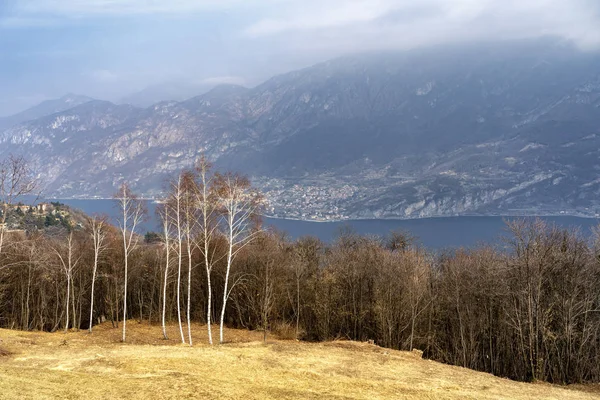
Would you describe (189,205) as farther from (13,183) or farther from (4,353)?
(4,353)

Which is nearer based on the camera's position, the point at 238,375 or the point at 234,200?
the point at 238,375

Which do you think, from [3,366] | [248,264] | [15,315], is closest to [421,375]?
[3,366]

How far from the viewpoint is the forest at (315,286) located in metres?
28.6

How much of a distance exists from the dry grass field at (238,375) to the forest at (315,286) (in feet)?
24.9

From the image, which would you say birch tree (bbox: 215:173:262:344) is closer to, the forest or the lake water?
the forest

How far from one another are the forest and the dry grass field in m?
7.58

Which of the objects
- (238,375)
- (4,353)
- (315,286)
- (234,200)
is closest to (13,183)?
(4,353)

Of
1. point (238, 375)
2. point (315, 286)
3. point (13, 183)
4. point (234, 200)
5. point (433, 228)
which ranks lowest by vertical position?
point (315, 286)

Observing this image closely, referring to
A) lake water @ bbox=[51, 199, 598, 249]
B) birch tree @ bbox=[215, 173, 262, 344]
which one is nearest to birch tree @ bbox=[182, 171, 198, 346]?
birch tree @ bbox=[215, 173, 262, 344]

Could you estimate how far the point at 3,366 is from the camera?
15.5 m

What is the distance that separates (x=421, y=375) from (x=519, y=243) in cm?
1688

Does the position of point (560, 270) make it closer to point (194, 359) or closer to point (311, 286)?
point (311, 286)

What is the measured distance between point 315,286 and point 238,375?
27780mm

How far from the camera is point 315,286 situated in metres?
43.3
